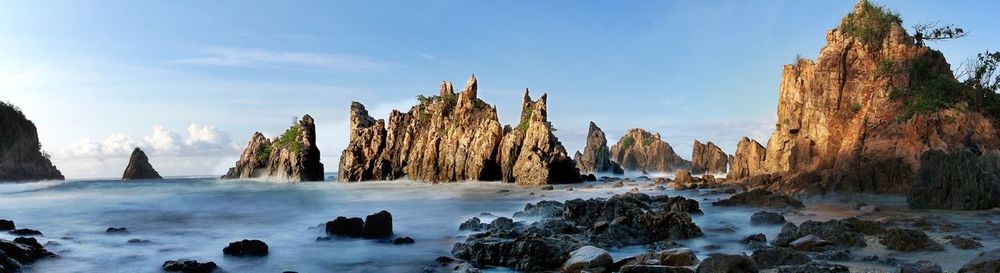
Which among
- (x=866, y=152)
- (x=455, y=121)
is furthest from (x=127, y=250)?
(x=455, y=121)

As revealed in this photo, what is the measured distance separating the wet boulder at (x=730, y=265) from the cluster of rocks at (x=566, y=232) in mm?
3145

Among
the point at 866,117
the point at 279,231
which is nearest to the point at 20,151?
the point at 279,231

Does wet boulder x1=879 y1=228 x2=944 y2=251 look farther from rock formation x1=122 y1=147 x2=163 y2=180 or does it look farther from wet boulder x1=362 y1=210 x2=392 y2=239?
rock formation x1=122 y1=147 x2=163 y2=180

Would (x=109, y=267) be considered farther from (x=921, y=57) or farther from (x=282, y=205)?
(x=921, y=57)

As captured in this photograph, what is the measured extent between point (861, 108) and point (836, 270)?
31.0 metres

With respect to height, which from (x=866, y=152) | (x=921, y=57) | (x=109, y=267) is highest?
(x=921, y=57)

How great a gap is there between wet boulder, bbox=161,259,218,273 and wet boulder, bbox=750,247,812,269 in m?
11.0

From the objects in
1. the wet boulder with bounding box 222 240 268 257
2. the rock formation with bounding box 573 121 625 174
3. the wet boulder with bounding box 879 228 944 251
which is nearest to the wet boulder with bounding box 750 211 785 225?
the wet boulder with bounding box 879 228 944 251

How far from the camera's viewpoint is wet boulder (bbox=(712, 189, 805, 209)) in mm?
24359

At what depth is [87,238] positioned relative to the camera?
19672 millimetres

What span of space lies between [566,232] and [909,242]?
8.16 m

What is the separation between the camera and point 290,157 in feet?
242

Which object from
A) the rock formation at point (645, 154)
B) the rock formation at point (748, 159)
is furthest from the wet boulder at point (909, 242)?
the rock formation at point (645, 154)

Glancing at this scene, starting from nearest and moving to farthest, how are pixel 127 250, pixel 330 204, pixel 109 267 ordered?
1. pixel 109 267
2. pixel 127 250
3. pixel 330 204
